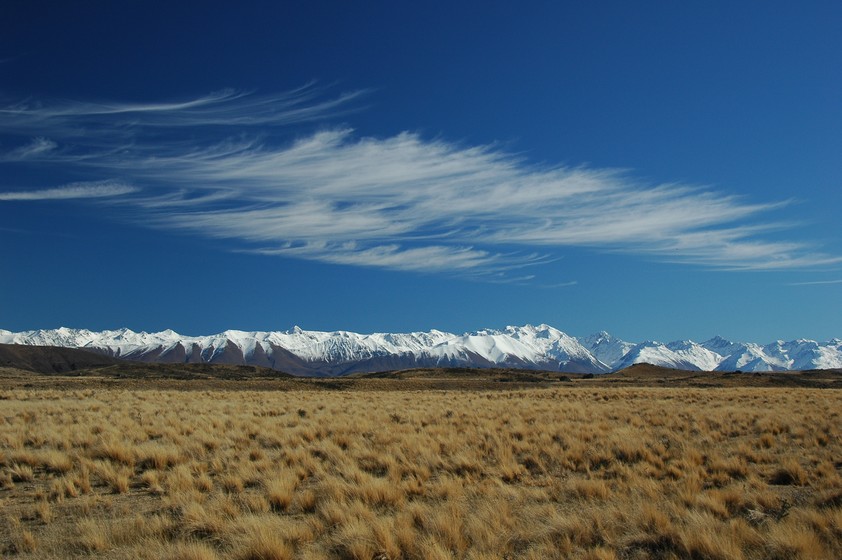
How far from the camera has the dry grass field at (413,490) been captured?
6426mm

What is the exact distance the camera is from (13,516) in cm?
Result: 786

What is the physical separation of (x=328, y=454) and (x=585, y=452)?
6.28 m

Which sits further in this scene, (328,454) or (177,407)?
(177,407)

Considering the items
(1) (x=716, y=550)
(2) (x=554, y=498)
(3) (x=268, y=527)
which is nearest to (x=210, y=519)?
(3) (x=268, y=527)

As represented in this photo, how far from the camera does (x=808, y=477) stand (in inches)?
415

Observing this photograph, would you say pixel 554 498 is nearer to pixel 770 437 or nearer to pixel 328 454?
pixel 328 454

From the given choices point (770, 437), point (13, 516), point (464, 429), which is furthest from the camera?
point (464, 429)

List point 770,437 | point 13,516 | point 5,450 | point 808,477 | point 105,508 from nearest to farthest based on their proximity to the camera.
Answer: point 13,516 → point 105,508 → point 808,477 → point 5,450 → point 770,437

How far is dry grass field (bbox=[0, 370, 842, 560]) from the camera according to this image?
21.1ft

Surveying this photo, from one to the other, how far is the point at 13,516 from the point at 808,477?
13705mm

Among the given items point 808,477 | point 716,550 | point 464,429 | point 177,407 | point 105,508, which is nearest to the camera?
point 716,550

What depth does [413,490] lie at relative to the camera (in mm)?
9344

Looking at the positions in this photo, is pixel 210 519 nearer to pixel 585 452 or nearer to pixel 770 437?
pixel 585 452

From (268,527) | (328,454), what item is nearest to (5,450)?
(328,454)
